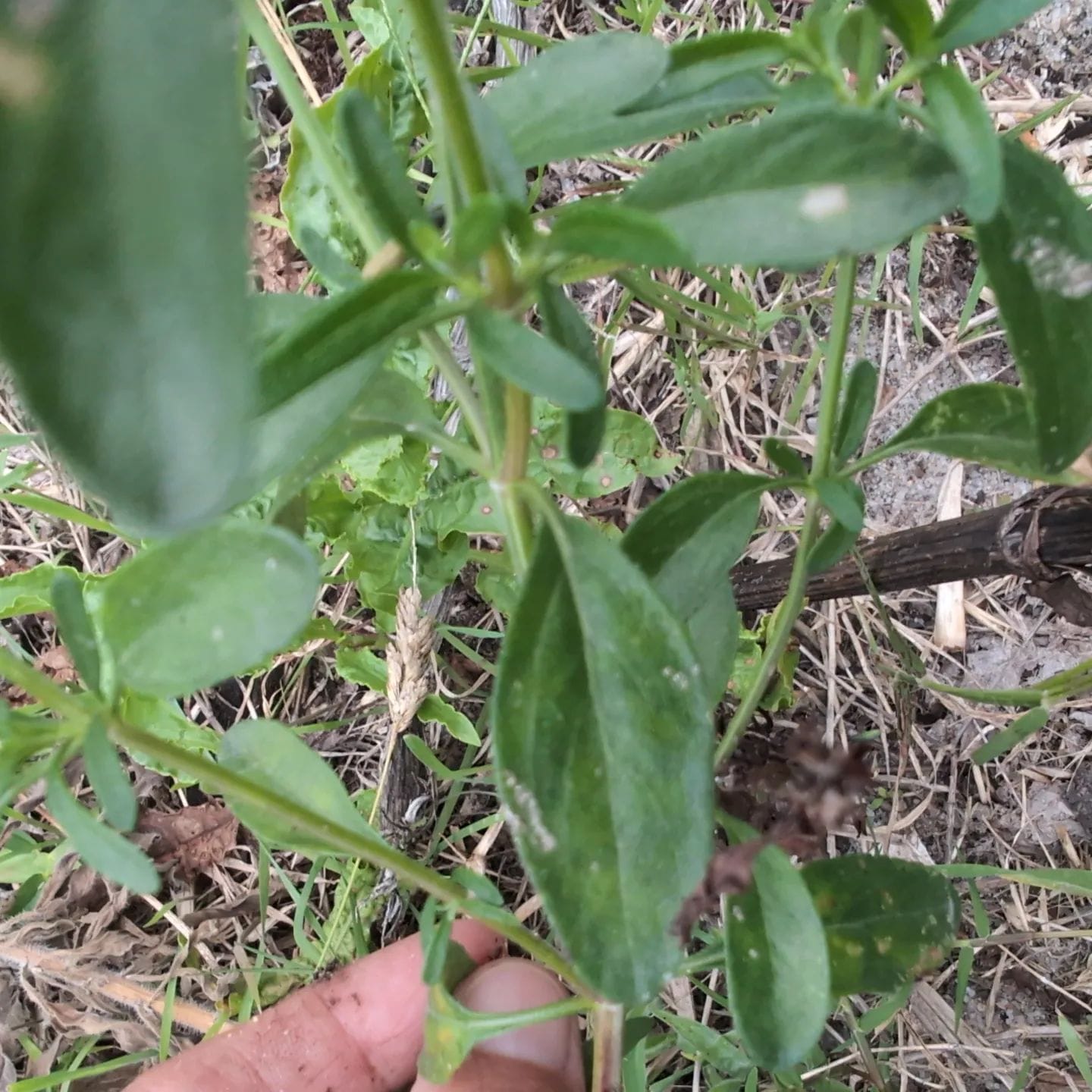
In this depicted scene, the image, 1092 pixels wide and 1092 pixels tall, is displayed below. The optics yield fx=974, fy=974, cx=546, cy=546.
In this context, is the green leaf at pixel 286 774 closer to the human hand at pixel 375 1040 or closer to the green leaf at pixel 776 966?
the green leaf at pixel 776 966

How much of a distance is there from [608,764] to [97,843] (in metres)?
0.31

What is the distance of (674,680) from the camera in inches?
22.7

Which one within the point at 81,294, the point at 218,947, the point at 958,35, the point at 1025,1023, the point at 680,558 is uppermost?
the point at 81,294

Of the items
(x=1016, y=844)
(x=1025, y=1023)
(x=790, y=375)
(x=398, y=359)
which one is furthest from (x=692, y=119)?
(x=1025, y=1023)

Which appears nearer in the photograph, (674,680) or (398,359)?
(674,680)

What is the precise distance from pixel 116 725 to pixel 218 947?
1.05 metres

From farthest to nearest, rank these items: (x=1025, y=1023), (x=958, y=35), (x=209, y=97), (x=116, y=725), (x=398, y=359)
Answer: (x=1025, y=1023) → (x=398, y=359) → (x=116, y=725) → (x=958, y=35) → (x=209, y=97)

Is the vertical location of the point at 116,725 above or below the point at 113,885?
above

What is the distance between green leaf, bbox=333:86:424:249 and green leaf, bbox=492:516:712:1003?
224 mm

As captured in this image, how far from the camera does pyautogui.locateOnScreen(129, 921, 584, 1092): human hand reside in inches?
46.5

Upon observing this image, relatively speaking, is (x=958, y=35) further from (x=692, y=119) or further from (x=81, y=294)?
(x=81, y=294)

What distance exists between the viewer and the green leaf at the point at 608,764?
566mm

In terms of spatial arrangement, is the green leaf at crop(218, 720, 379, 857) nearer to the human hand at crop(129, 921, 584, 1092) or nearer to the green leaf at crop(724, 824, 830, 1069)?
the green leaf at crop(724, 824, 830, 1069)

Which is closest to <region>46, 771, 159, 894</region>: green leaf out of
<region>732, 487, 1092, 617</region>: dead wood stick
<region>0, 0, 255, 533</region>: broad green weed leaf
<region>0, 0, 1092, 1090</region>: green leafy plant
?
<region>0, 0, 1092, 1090</region>: green leafy plant
